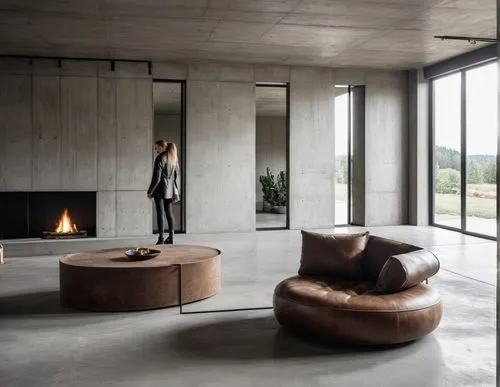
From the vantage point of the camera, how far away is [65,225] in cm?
1027

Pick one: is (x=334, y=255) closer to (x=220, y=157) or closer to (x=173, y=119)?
(x=220, y=157)

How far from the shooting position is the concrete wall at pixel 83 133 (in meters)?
9.96

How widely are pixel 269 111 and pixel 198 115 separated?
23.1ft

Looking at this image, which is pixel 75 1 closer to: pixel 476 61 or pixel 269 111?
pixel 476 61

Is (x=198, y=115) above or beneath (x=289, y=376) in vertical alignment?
above

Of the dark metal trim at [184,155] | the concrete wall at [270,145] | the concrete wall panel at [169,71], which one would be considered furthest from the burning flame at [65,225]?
the concrete wall at [270,145]

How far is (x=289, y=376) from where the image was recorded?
342 centimetres

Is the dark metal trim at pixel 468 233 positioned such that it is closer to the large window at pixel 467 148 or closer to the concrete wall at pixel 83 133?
the large window at pixel 467 148

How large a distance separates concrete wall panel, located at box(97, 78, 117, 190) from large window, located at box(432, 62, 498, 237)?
263 inches

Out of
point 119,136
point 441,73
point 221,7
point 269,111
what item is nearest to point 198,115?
point 119,136

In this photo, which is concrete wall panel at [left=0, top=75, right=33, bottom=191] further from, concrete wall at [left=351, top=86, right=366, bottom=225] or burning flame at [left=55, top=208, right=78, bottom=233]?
concrete wall at [left=351, top=86, right=366, bottom=225]

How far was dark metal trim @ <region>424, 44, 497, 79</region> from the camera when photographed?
9576 millimetres

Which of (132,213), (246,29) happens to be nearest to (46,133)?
(132,213)

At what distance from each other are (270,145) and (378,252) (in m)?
14.0
